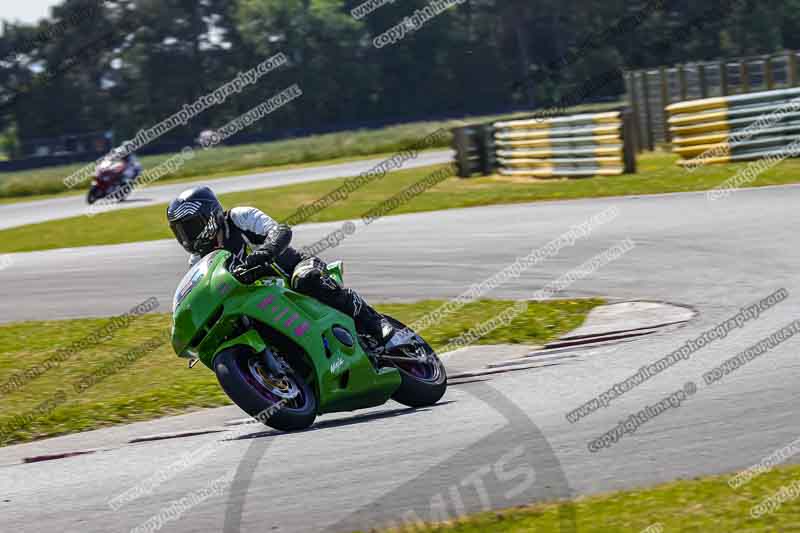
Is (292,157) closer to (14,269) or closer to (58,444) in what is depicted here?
(14,269)

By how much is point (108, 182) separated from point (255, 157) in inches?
691

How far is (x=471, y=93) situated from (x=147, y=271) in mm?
73945

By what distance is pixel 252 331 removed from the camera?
726 cm

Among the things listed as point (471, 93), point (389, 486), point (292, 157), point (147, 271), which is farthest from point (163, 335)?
point (471, 93)

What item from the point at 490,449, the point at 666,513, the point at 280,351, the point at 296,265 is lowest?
the point at 490,449

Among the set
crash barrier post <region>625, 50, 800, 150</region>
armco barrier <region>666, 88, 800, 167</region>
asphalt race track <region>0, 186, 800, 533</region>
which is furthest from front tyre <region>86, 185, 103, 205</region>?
asphalt race track <region>0, 186, 800, 533</region>

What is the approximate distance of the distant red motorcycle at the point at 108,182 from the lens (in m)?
32.8

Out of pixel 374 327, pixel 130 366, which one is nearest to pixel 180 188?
pixel 130 366

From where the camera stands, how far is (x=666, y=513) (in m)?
5.15

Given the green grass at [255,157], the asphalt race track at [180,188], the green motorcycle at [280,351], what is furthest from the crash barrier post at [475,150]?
the green motorcycle at [280,351]

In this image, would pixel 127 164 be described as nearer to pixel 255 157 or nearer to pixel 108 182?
pixel 108 182

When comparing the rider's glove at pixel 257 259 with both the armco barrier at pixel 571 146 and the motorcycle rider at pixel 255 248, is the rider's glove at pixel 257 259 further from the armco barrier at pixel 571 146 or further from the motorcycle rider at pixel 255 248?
the armco barrier at pixel 571 146

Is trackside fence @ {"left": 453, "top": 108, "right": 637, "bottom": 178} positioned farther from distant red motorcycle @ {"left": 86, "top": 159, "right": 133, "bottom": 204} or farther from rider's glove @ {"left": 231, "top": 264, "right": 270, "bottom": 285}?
rider's glove @ {"left": 231, "top": 264, "right": 270, "bottom": 285}

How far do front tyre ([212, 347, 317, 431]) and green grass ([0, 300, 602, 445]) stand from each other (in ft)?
6.23
